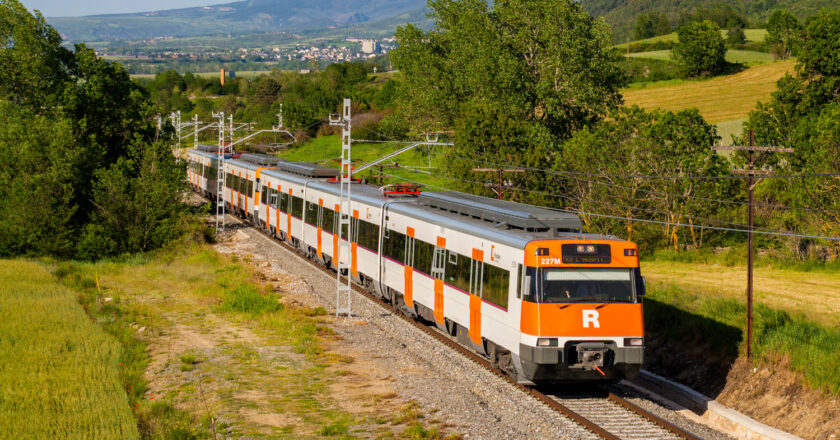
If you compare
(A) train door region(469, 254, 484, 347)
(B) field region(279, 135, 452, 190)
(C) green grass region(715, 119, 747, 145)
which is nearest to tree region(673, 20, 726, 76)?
(C) green grass region(715, 119, 747, 145)

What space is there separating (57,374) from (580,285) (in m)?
11.6

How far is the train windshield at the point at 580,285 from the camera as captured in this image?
51.4 feet

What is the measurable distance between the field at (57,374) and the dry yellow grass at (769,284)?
59.3ft

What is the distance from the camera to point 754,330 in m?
21.2

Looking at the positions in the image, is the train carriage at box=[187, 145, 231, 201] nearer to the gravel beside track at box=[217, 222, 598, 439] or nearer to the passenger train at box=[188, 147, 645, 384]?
the gravel beside track at box=[217, 222, 598, 439]

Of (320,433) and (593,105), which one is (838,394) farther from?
(593,105)

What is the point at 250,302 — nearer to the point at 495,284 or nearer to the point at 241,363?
the point at 241,363

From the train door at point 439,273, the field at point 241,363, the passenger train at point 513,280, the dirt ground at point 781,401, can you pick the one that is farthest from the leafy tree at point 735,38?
the train door at point 439,273

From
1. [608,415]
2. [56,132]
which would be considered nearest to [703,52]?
[56,132]

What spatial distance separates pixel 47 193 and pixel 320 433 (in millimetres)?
32616

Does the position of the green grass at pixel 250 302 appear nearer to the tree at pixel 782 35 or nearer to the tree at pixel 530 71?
the tree at pixel 530 71

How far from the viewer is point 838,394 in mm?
16469

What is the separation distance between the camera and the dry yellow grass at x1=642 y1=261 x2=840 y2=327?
25688 millimetres

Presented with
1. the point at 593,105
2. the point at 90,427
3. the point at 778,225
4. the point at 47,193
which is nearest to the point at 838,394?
the point at 90,427
